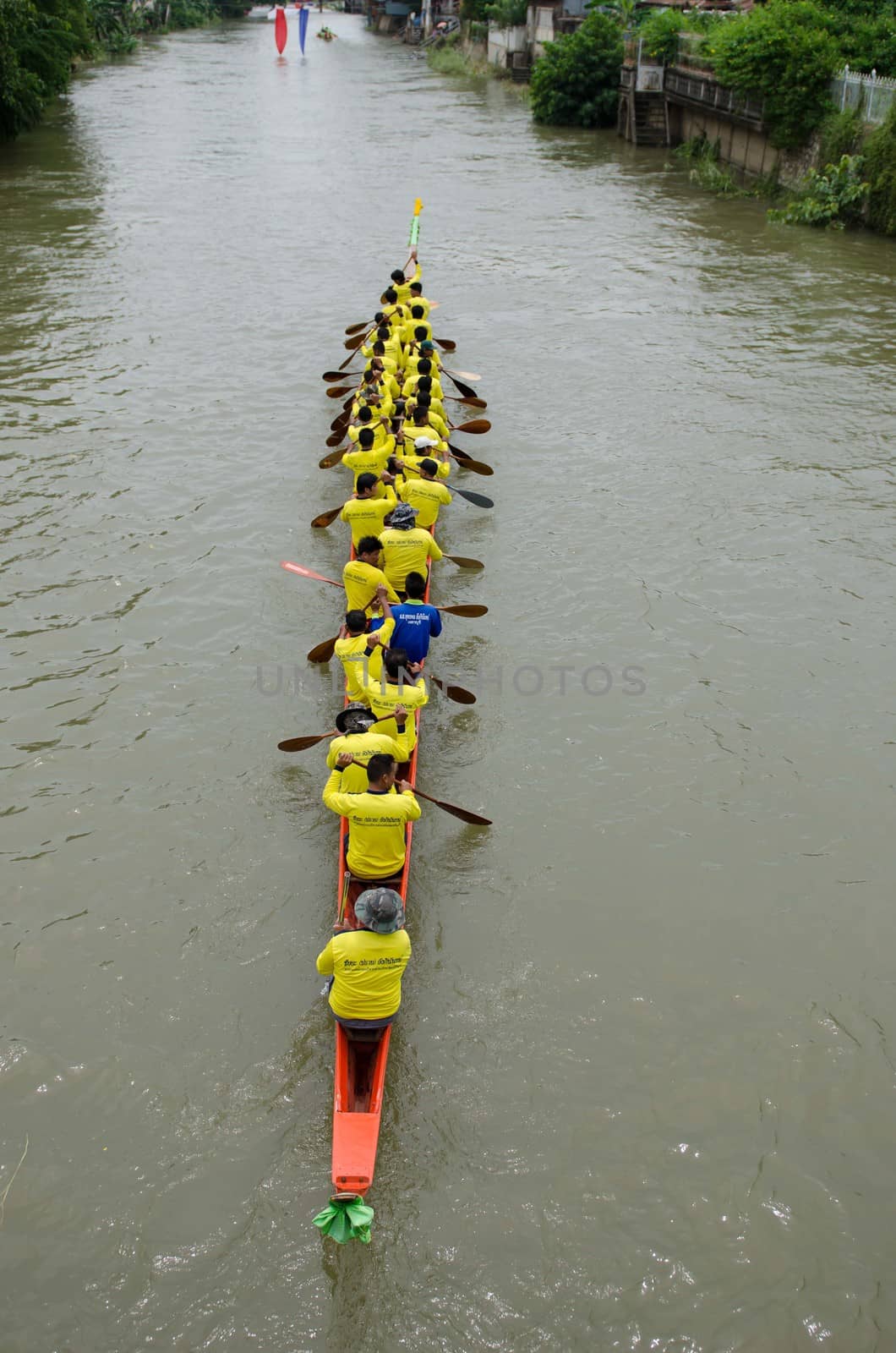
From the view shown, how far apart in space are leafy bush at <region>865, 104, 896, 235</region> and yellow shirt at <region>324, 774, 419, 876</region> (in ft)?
67.2

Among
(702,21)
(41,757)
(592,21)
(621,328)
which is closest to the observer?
(41,757)

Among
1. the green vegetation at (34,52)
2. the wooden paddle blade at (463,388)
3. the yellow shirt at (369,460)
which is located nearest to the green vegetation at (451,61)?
the green vegetation at (34,52)

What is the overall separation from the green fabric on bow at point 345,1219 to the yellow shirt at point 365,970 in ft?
3.20

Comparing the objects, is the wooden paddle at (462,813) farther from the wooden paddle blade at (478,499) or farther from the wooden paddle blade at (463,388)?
the wooden paddle blade at (463,388)

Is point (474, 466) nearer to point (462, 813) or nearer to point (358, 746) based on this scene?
point (462, 813)

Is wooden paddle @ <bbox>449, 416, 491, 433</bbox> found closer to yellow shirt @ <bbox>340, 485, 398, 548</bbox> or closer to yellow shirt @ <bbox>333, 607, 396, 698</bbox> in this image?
yellow shirt @ <bbox>340, 485, 398, 548</bbox>

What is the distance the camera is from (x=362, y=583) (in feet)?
29.0

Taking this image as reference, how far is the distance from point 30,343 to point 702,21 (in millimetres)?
25599

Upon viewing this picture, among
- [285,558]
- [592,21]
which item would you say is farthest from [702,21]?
[285,558]

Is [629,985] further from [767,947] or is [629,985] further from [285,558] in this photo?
[285,558]

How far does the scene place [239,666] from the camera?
9664 millimetres

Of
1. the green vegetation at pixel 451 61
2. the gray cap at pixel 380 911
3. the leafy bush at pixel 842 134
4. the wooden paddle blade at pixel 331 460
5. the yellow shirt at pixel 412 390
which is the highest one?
the green vegetation at pixel 451 61

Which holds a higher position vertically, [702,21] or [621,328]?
[702,21]

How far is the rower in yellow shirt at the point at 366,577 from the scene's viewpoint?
28.5ft
